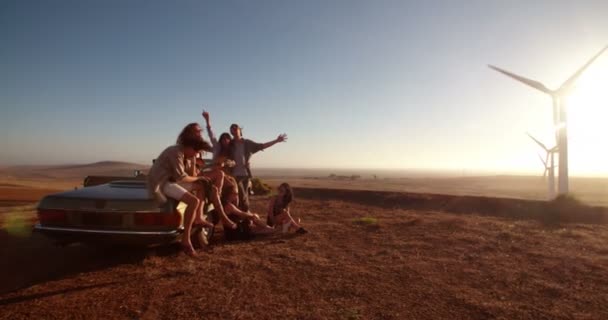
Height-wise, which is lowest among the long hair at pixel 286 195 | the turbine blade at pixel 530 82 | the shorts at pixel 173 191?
the long hair at pixel 286 195

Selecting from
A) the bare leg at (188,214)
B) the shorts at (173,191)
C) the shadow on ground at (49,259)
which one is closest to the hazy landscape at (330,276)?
the shadow on ground at (49,259)

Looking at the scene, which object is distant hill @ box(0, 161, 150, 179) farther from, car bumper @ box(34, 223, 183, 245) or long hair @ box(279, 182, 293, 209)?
car bumper @ box(34, 223, 183, 245)

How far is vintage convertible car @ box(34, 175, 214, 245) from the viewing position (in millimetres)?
3939

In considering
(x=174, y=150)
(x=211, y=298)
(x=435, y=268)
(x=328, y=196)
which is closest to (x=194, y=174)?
(x=174, y=150)

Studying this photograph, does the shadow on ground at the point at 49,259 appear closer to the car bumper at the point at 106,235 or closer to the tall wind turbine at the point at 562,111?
the car bumper at the point at 106,235

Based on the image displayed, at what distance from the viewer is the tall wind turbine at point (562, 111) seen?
44.2 feet

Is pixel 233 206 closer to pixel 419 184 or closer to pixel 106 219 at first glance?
pixel 106 219

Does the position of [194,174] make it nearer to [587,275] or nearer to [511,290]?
[511,290]

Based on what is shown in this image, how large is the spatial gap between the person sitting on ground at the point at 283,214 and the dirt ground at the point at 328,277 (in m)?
0.31

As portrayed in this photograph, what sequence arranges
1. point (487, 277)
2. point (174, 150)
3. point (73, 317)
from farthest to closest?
1. point (174, 150)
2. point (487, 277)
3. point (73, 317)

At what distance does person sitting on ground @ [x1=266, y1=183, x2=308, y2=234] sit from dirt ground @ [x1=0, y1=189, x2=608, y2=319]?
0.31 metres

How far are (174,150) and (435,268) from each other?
3615 millimetres

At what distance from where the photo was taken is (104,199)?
3.96 meters

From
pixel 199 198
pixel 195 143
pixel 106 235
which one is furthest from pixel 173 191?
pixel 106 235
